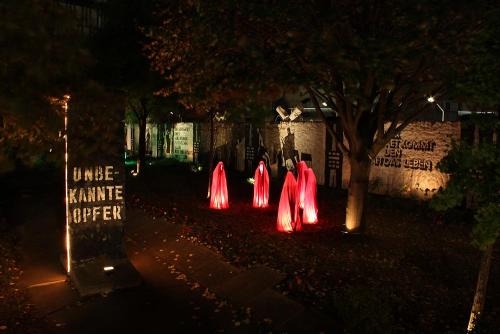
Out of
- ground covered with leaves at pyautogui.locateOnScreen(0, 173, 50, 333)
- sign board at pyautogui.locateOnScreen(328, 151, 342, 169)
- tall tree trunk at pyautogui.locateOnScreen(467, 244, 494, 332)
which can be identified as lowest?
ground covered with leaves at pyautogui.locateOnScreen(0, 173, 50, 333)

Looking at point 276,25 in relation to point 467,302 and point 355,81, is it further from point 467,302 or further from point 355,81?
point 467,302

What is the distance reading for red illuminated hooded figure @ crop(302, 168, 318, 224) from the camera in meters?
10.7

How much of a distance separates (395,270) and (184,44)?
19.2ft

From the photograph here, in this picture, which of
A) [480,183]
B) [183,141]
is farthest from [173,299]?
[183,141]

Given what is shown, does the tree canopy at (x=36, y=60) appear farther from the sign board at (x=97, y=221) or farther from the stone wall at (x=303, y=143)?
the stone wall at (x=303, y=143)

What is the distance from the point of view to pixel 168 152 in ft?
94.3

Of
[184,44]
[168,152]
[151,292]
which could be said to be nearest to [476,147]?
[151,292]

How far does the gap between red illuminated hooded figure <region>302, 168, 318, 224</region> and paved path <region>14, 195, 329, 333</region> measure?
286cm

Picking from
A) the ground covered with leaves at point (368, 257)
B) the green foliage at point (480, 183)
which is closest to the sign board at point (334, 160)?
the ground covered with leaves at point (368, 257)

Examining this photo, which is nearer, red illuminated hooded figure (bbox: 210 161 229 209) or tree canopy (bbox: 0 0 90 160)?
tree canopy (bbox: 0 0 90 160)

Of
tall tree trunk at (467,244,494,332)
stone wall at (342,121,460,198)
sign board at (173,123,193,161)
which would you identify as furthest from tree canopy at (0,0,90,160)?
sign board at (173,123,193,161)

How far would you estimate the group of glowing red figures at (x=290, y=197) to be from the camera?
9978mm

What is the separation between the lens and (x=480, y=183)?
455 centimetres

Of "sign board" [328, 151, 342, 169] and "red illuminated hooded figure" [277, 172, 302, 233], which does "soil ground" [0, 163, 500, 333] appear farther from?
"sign board" [328, 151, 342, 169]
